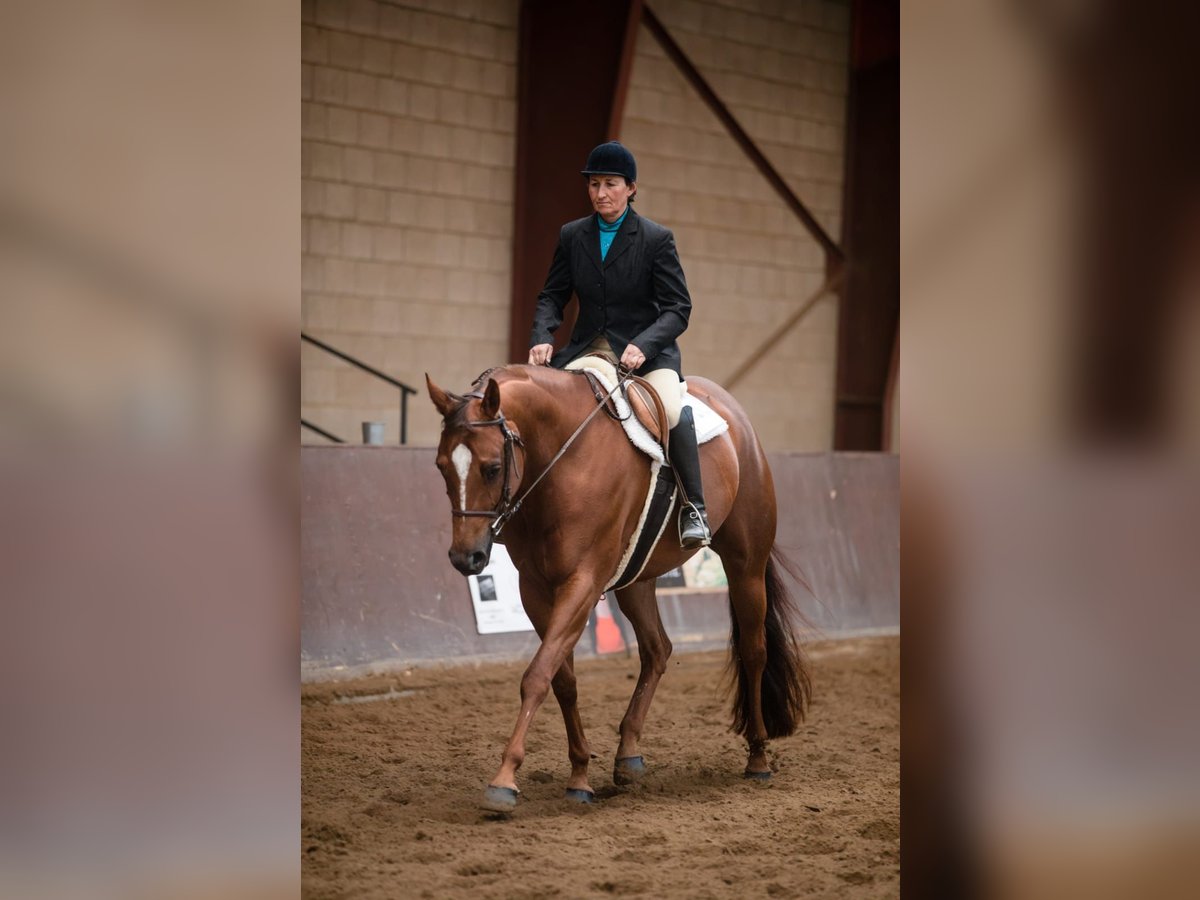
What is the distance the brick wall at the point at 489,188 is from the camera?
10.2 metres

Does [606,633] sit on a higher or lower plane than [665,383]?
lower

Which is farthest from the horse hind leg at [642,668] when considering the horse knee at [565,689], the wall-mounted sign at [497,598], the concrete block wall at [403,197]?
the concrete block wall at [403,197]

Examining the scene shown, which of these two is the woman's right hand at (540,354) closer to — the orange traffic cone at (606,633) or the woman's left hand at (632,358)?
the woman's left hand at (632,358)

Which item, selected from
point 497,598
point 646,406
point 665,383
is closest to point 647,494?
point 646,406

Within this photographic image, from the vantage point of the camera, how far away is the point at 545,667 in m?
4.16

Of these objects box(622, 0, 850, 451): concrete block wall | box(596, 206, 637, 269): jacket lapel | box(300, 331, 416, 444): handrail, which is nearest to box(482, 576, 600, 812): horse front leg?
box(596, 206, 637, 269): jacket lapel

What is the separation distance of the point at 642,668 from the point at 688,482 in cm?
84

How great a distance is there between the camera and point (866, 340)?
13195 mm

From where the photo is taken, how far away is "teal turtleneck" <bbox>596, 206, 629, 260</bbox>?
→ 15.7ft

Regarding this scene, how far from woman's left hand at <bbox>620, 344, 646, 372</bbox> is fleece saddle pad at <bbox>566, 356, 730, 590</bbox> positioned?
0.06 metres

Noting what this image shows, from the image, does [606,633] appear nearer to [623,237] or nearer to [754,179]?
[623,237]
